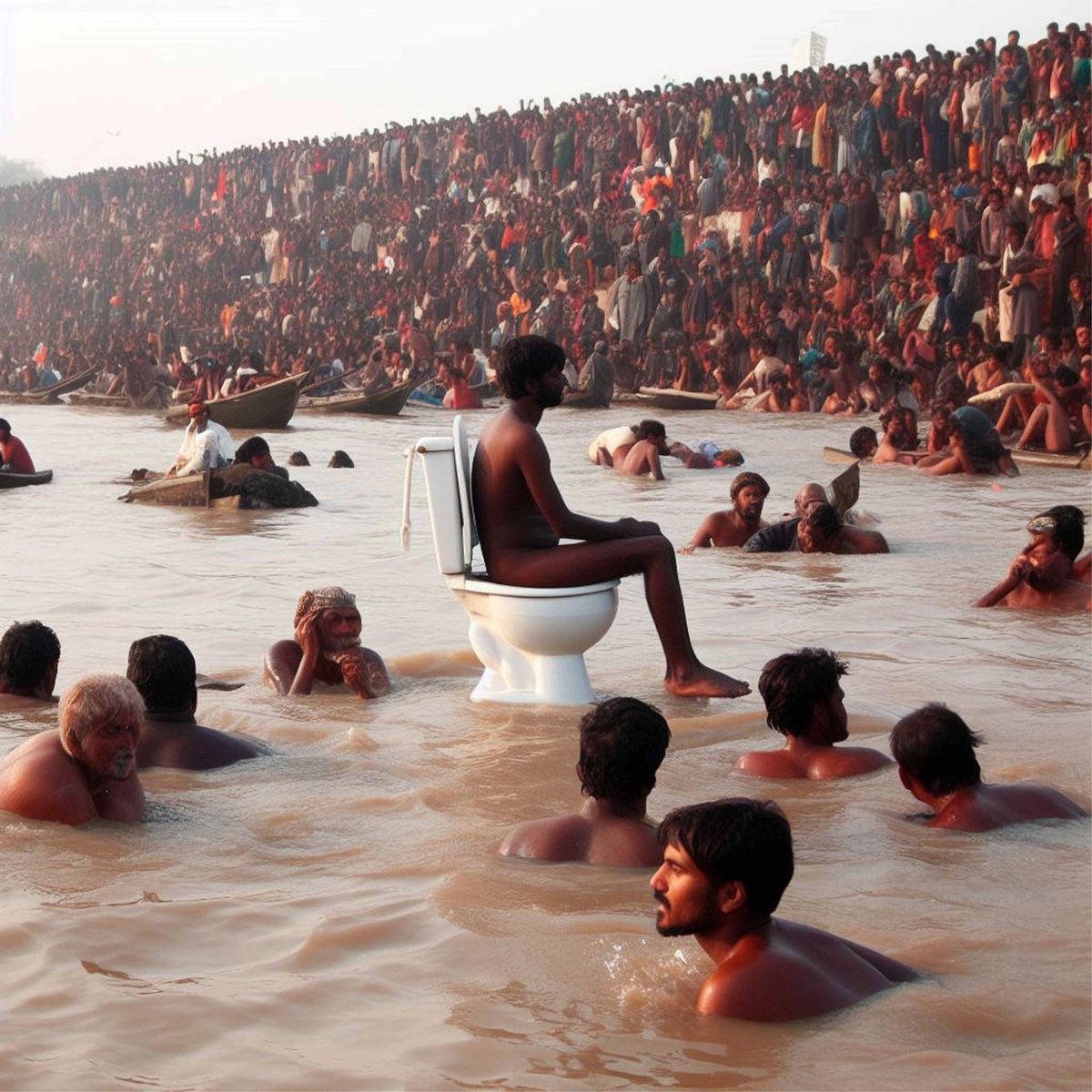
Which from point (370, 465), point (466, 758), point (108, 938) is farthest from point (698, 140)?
point (108, 938)

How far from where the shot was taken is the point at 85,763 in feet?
17.0

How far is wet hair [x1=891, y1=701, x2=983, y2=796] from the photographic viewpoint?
4.97 metres

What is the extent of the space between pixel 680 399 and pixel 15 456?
34.1ft

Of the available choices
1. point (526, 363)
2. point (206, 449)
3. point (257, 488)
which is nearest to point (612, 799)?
point (526, 363)

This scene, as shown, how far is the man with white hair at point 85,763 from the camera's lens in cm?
503

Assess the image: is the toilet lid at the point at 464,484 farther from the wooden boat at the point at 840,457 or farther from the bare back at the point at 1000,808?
the wooden boat at the point at 840,457

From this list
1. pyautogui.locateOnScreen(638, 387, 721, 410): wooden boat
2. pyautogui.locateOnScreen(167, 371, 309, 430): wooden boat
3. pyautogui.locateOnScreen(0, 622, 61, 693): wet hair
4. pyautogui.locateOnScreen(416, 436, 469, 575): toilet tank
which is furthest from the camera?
pyautogui.locateOnScreen(638, 387, 721, 410): wooden boat

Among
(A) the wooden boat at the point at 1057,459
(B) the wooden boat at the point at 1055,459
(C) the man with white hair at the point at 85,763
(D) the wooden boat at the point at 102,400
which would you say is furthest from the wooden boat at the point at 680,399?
(C) the man with white hair at the point at 85,763

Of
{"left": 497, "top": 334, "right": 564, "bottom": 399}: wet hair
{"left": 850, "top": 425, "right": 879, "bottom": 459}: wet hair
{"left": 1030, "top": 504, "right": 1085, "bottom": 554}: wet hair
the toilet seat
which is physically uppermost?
{"left": 497, "top": 334, "right": 564, "bottom": 399}: wet hair

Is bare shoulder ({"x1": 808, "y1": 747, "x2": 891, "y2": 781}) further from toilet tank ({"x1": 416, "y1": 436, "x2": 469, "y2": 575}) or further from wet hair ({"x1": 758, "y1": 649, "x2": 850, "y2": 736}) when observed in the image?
toilet tank ({"x1": 416, "y1": 436, "x2": 469, "y2": 575})

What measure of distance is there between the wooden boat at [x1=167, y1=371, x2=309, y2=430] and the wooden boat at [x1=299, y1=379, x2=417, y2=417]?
6.69ft

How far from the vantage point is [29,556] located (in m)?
12.2

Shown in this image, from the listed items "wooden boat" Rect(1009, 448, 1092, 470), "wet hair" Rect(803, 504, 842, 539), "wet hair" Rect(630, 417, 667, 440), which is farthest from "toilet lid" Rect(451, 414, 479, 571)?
"wooden boat" Rect(1009, 448, 1092, 470)

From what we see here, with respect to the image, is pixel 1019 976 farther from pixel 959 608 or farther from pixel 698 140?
pixel 698 140
